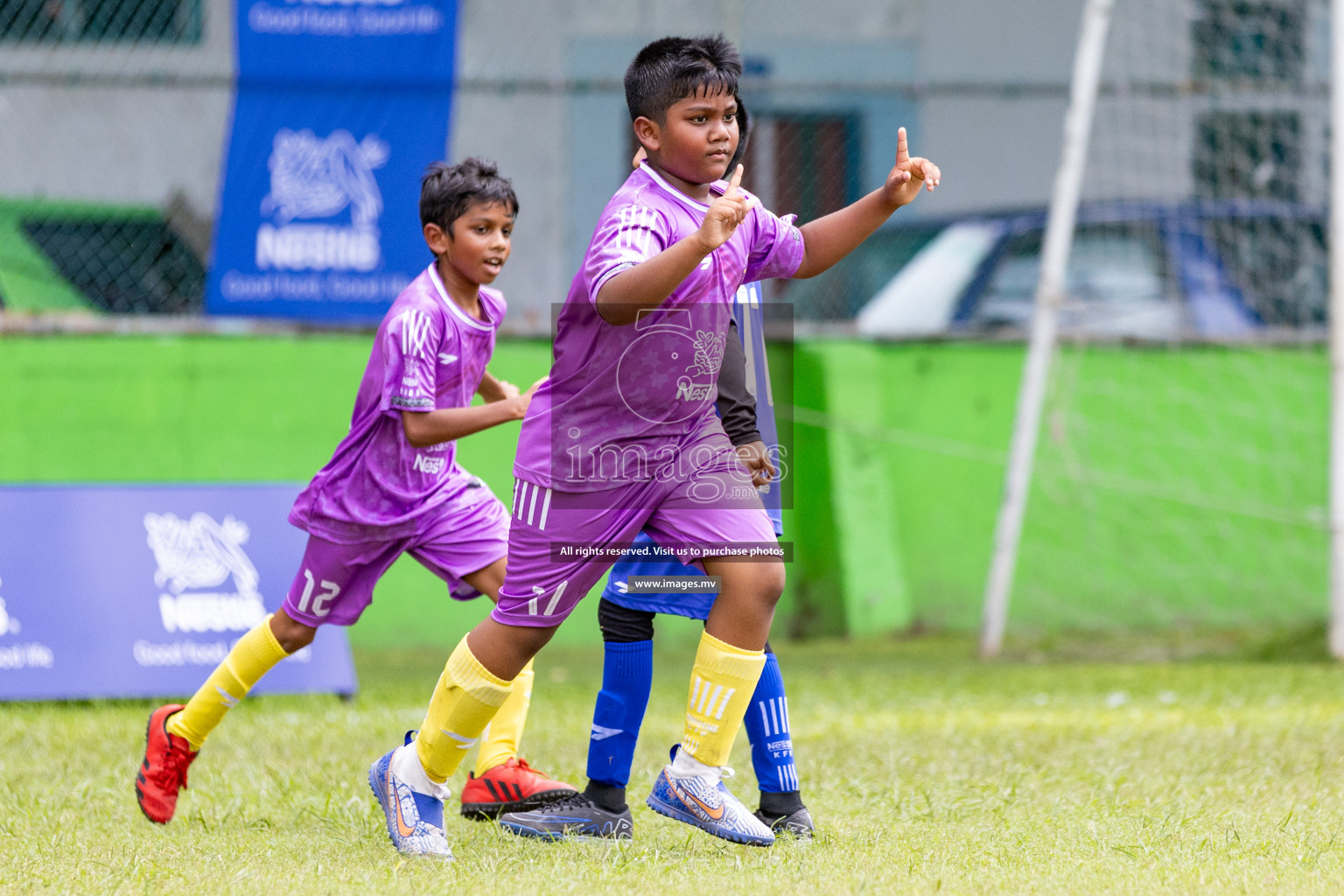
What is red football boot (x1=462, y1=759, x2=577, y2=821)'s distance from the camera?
3969 millimetres

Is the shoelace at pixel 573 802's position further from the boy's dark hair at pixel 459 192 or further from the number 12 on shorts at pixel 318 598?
the boy's dark hair at pixel 459 192

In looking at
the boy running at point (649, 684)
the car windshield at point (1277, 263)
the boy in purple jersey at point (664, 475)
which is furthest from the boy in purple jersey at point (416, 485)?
the car windshield at point (1277, 263)

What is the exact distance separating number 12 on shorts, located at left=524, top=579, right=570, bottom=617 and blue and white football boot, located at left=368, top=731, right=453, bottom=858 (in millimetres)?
428

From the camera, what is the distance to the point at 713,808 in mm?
3465

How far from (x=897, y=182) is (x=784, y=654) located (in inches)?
176

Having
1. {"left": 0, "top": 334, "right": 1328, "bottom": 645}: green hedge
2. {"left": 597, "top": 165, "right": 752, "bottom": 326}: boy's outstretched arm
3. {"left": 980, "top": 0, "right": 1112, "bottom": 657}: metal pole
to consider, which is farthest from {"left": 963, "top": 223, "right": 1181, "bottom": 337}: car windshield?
{"left": 597, "top": 165, "right": 752, "bottom": 326}: boy's outstretched arm

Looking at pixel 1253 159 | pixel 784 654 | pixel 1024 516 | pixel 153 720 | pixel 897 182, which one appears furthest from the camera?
pixel 1253 159

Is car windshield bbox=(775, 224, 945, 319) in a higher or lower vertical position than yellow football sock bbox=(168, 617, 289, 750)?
higher

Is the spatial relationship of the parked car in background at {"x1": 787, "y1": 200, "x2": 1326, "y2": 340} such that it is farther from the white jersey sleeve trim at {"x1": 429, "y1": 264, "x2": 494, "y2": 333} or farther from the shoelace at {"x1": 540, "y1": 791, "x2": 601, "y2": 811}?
the shoelace at {"x1": 540, "y1": 791, "x2": 601, "y2": 811}

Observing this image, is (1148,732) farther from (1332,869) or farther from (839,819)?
(1332,869)

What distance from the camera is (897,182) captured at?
354 cm

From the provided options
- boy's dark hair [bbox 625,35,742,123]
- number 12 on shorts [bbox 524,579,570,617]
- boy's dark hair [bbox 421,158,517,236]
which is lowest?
number 12 on shorts [bbox 524,579,570,617]

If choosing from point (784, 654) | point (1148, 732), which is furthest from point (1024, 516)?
point (1148, 732)

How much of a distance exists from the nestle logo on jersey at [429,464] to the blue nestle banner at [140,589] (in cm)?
217
